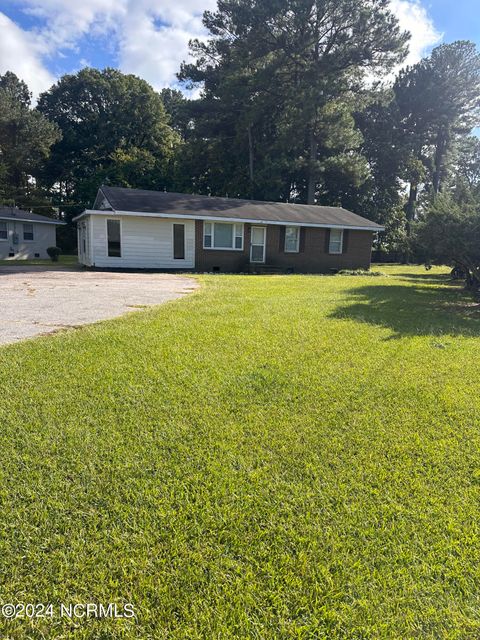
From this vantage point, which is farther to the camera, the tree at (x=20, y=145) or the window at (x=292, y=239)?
the tree at (x=20, y=145)

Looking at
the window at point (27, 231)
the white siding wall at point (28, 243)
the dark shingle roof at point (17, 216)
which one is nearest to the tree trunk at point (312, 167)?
the dark shingle roof at point (17, 216)

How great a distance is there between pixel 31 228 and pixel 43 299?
21.1 m

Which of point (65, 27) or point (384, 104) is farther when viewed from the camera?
point (384, 104)

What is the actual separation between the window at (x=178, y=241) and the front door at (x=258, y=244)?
3.31 metres

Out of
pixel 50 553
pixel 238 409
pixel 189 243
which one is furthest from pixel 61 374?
pixel 189 243

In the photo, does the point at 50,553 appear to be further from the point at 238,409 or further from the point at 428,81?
the point at 428,81

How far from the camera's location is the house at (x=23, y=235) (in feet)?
82.1

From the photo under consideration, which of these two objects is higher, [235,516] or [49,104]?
[49,104]

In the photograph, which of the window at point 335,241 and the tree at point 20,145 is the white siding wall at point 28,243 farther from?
the window at point 335,241

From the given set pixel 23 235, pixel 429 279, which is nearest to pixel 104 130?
pixel 23 235

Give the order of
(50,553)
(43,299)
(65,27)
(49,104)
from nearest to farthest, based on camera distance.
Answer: (50,553) < (43,299) < (65,27) < (49,104)

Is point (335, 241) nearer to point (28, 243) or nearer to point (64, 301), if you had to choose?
point (64, 301)

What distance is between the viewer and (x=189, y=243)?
58.1 ft

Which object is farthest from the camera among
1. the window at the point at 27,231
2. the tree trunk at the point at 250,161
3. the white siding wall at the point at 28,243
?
the tree trunk at the point at 250,161
